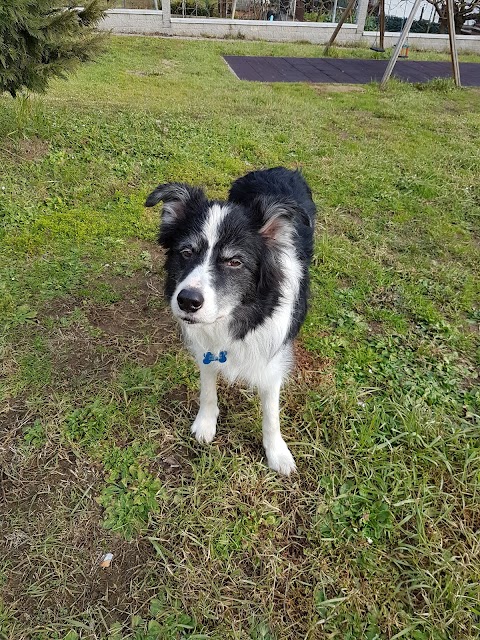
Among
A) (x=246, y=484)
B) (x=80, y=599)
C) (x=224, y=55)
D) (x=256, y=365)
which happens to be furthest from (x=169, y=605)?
(x=224, y=55)

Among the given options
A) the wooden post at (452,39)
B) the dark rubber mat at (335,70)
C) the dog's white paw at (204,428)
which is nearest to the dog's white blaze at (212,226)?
the dog's white paw at (204,428)

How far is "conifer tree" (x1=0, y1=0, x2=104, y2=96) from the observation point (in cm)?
413

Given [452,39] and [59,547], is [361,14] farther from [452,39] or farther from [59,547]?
[59,547]

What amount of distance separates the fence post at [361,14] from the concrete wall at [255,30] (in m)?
0.12

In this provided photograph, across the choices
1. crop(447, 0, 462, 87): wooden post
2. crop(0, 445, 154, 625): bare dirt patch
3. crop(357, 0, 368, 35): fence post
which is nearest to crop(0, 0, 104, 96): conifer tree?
crop(0, 445, 154, 625): bare dirt patch

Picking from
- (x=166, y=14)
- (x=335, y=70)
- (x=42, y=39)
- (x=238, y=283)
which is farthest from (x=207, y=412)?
(x=166, y=14)

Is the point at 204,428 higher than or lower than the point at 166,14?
lower

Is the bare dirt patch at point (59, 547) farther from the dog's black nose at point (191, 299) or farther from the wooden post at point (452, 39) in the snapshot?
the wooden post at point (452, 39)

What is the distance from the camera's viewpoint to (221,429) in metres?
2.56

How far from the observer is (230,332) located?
207cm

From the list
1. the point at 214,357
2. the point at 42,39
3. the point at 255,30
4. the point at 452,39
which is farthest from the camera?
the point at 255,30

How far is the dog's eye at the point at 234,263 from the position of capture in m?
1.92

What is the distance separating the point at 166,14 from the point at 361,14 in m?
6.81

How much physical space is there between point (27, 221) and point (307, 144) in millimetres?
3952
